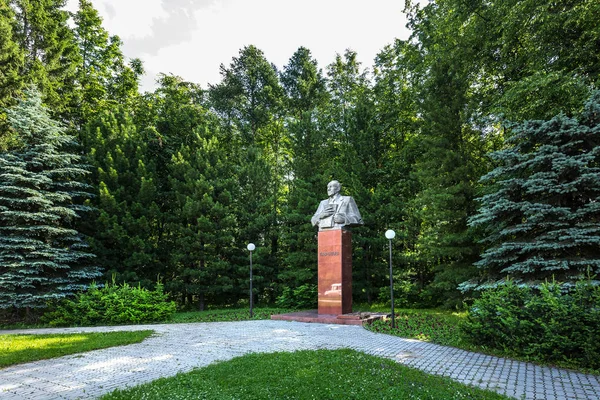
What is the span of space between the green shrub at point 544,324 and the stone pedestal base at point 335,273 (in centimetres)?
427

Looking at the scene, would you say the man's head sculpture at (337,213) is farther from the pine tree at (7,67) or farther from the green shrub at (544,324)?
the pine tree at (7,67)

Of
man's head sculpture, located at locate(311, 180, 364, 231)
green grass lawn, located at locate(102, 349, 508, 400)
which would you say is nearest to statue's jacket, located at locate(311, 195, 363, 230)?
man's head sculpture, located at locate(311, 180, 364, 231)

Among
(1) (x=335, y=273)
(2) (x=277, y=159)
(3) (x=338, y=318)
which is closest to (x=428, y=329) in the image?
(3) (x=338, y=318)

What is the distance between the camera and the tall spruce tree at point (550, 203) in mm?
7332

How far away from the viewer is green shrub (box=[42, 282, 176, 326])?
A: 11.1m

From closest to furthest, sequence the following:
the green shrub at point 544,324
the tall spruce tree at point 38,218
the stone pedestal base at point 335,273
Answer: the green shrub at point 544,324 < the stone pedestal base at point 335,273 < the tall spruce tree at point 38,218

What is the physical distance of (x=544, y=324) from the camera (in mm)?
5660

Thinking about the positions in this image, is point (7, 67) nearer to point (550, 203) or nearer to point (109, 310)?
point (109, 310)

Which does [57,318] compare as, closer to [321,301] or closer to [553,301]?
[321,301]

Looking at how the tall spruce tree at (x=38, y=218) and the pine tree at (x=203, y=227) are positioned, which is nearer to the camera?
the tall spruce tree at (x=38, y=218)

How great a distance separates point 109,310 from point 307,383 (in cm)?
933

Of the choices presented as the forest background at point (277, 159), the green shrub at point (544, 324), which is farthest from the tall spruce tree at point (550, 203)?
the green shrub at point (544, 324)

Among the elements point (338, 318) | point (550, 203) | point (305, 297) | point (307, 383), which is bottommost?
point (305, 297)

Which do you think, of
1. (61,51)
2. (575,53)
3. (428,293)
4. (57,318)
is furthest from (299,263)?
(61,51)
